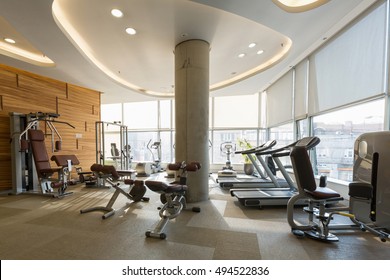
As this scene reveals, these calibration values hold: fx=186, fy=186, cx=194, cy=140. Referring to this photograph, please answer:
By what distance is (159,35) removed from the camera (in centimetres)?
374

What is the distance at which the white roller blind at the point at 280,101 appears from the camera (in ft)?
20.0

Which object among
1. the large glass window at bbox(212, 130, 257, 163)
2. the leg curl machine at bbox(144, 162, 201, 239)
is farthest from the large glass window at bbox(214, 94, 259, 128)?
the leg curl machine at bbox(144, 162, 201, 239)

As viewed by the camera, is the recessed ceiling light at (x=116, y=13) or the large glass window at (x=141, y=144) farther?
the large glass window at (x=141, y=144)

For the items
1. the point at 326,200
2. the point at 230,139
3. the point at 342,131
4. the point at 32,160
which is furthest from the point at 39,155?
the point at 342,131

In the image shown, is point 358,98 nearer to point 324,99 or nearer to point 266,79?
point 324,99

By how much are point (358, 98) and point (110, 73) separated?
21.3 ft

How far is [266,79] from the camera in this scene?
238 inches

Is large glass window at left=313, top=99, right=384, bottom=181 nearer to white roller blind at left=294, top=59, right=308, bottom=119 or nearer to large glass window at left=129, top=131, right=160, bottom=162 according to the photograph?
white roller blind at left=294, top=59, right=308, bottom=119

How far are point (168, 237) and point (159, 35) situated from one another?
11.9 feet

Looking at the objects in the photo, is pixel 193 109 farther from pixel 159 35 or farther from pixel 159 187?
pixel 159 187

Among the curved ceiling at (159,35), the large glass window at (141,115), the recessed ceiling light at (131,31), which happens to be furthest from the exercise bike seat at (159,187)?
the large glass window at (141,115)

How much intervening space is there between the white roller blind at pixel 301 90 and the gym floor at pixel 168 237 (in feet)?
10.5

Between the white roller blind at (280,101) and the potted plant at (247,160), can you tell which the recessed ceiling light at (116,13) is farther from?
the potted plant at (247,160)

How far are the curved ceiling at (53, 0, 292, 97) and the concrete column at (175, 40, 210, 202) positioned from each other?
345mm
